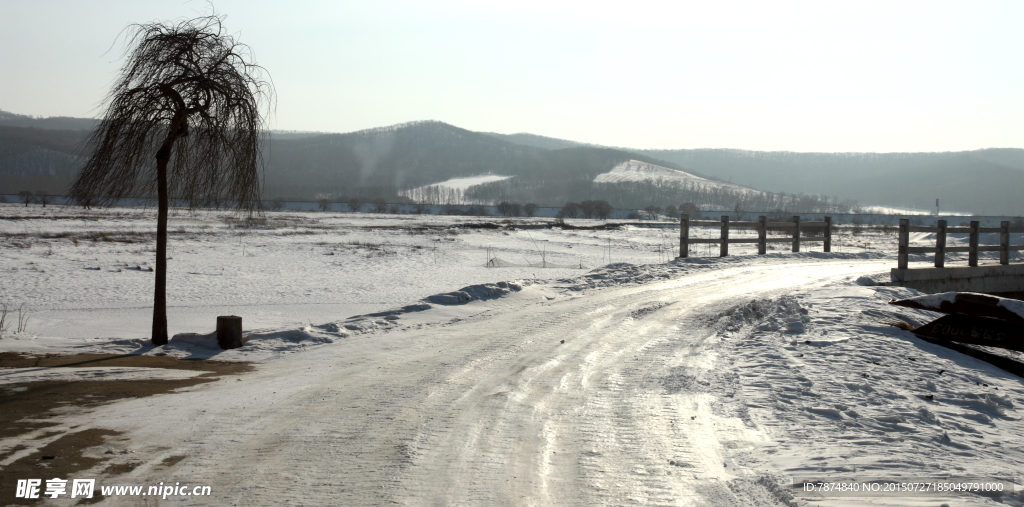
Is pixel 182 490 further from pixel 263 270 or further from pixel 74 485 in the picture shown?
pixel 263 270

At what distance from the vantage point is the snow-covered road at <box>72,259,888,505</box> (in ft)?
13.0

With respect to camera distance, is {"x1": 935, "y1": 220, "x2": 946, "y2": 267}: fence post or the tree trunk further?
{"x1": 935, "y1": 220, "x2": 946, "y2": 267}: fence post

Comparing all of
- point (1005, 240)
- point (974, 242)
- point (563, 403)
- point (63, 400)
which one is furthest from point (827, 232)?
point (63, 400)

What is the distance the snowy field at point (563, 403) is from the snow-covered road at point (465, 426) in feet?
0.08

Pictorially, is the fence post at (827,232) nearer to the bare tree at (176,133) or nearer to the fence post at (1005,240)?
the fence post at (1005,240)

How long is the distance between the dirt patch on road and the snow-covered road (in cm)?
31

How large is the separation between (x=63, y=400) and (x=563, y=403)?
4615 mm

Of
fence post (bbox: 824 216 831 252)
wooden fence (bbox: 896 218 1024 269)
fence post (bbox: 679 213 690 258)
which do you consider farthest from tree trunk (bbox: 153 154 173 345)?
fence post (bbox: 824 216 831 252)

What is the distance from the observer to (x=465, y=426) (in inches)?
202

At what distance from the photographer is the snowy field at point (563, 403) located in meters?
4.11

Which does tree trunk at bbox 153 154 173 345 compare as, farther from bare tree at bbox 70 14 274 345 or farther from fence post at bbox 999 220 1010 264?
fence post at bbox 999 220 1010 264

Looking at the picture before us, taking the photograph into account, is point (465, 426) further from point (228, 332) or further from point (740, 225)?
point (740, 225)

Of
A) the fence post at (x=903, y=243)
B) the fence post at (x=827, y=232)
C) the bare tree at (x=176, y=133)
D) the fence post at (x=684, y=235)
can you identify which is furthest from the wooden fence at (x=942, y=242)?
the bare tree at (x=176, y=133)

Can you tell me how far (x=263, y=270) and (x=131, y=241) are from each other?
57.3ft
